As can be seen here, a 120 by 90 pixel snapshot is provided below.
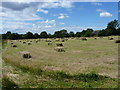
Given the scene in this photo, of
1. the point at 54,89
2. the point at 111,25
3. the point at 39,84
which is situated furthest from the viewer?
the point at 111,25

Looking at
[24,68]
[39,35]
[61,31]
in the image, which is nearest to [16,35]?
[39,35]

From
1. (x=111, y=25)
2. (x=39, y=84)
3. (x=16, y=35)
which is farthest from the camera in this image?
(x=111, y=25)

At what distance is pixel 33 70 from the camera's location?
12.5 meters

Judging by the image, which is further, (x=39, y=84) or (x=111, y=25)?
(x=111, y=25)

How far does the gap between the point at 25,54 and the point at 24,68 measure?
37.2ft

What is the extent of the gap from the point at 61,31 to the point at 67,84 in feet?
441

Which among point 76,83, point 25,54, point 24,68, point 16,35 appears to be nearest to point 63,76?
point 76,83

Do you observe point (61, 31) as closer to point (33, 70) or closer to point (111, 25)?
point (111, 25)

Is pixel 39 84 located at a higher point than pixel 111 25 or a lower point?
lower

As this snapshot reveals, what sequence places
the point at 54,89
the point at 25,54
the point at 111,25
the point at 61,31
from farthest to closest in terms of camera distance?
the point at 61,31 → the point at 111,25 → the point at 25,54 → the point at 54,89

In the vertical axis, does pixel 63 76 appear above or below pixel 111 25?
below

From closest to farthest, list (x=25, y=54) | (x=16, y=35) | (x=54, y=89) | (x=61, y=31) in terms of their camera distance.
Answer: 1. (x=54, y=89)
2. (x=25, y=54)
3. (x=16, y=35)
4. (x=61, y=31)

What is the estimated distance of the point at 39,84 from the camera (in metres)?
9.73

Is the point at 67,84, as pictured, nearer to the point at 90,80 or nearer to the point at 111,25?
the point at 90,80
